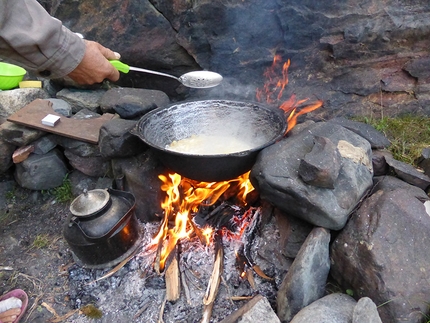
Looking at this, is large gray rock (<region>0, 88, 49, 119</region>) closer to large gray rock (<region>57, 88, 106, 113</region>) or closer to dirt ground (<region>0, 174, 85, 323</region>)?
large gray rock (<region>57, 88, 106, 113</region>)

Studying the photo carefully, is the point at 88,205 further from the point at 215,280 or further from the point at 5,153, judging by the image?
the point at 5,153

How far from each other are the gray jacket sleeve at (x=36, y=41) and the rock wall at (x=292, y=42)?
134cm

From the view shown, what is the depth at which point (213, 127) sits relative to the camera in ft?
10.6

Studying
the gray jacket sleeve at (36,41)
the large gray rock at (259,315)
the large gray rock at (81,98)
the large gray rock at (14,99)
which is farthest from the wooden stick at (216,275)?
the large gray rock at (14,99)

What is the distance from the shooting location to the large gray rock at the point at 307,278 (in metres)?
2.15

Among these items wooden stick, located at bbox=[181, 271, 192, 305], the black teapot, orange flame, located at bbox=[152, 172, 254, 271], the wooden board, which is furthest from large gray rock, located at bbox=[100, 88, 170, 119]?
wooden stick, located at bbox=[181, 271, 192, 305]

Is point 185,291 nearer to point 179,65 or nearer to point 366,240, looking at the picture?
point 366,240

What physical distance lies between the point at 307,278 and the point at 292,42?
7.19 feet

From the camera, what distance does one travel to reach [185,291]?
251 cm

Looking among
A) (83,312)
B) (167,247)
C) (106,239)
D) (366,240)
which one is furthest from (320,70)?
(83,312)

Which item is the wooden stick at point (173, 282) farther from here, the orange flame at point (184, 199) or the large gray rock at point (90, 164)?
the large gray rock at point (90, 164)

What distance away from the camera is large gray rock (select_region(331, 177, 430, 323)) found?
2.01 m

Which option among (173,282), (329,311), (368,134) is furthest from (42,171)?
(368,134)

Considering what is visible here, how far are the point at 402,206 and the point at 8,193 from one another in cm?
339
